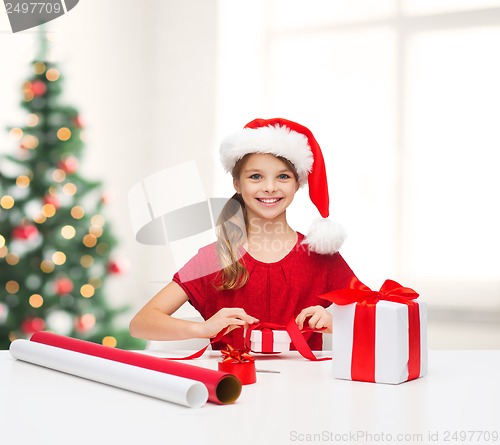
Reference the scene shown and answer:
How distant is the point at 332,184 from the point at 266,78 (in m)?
0.73

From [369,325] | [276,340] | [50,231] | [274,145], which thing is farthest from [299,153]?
[50,231]

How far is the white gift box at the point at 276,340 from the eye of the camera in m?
1.29

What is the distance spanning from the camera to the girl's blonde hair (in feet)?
5.12

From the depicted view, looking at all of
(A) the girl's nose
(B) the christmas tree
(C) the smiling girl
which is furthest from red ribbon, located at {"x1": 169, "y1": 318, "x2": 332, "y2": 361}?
(B) the christmas tree

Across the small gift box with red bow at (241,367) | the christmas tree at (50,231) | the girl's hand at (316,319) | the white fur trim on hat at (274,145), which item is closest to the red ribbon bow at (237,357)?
the small gift box with red bow at (241,367)

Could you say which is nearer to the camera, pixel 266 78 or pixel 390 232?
pixel 390 232

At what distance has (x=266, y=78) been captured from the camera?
383 centimetres

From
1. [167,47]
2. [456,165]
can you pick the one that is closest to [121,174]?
[167,47]

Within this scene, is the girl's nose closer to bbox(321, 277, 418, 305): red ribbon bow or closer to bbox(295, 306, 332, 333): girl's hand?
bbox(295, 306, 332, 333): girl's hand

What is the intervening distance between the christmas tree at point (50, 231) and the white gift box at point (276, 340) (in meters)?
2.42

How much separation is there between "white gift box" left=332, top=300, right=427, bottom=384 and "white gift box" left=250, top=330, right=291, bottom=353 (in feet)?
0.74

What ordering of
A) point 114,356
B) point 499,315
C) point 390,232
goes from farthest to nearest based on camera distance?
point 390,232 → point 499,315 → point 114,356

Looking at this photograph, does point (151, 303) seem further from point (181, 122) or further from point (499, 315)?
point (181, 122)

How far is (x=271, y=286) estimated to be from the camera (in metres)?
1.58
